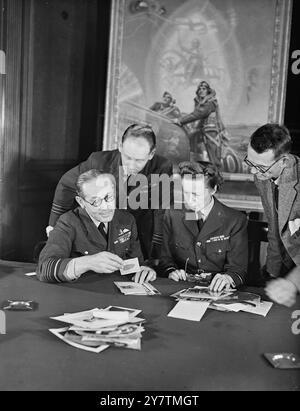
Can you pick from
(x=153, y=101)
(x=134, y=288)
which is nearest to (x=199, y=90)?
(x=153, y=101)

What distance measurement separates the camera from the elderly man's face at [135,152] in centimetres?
286

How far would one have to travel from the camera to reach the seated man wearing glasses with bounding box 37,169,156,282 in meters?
2.21

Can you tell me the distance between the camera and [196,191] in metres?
2.56

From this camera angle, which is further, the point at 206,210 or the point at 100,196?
the point at 206,210

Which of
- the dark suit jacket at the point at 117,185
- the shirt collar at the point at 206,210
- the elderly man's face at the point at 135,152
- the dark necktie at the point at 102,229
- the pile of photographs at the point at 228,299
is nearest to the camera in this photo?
the pile of photographs at the point at 228,299

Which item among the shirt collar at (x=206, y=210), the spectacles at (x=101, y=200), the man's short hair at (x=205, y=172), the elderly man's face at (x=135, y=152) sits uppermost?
the elderly man's face at (x=135, y=152)

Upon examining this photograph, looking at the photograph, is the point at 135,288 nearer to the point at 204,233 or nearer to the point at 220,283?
the point at 220,283

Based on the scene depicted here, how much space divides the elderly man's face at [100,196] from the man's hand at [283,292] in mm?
851

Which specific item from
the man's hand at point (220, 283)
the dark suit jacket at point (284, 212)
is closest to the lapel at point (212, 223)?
the dark suit jacket at point (284, 212)

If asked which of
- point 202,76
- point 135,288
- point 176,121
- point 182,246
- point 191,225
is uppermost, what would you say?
point 202,76

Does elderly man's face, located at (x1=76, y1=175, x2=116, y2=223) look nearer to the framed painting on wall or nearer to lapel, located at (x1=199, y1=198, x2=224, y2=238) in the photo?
lapel, located at (x1=199, y1=198, x2=224, y2=238)

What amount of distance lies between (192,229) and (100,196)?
0.57 m

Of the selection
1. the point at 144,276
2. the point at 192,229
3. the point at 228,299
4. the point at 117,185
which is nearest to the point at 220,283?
the point at 228,299

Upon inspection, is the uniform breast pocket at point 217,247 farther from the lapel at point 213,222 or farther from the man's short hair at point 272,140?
the man's short hair at point 272,140
